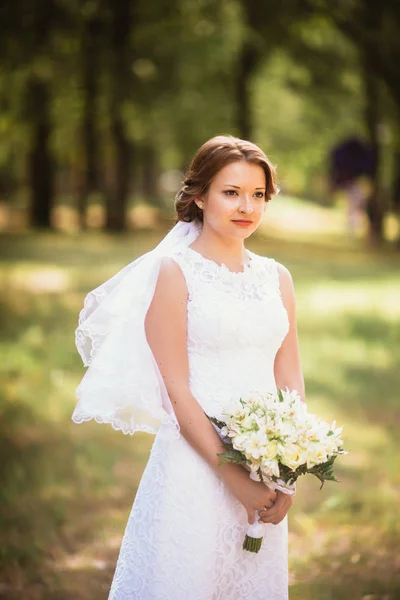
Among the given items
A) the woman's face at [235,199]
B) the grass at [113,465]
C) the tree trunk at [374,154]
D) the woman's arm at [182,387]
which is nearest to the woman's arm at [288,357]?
the woman's face at [235,199]

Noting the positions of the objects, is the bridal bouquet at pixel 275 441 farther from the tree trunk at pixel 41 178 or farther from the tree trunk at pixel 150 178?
the tree trunk at pixel 150 178

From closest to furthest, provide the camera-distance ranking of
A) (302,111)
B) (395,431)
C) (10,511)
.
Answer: (10,511), (395,431), (302,111)

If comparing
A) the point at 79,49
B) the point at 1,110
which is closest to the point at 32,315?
the point at 1,110

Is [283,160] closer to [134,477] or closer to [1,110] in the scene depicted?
[1,110]

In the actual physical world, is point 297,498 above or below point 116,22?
below

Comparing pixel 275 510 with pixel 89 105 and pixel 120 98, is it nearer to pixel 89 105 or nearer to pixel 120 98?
pixel 120 98

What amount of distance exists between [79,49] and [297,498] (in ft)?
74.3

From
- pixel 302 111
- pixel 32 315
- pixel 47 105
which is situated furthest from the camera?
pixel 302 111

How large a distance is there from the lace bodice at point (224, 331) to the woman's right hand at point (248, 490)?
23 cm

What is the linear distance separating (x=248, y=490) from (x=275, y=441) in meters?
0.25

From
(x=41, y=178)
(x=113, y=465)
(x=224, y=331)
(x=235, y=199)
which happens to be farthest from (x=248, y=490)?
(x=41, y=178)

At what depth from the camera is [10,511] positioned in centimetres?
604

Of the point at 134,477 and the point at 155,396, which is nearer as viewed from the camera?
the point at 155,396

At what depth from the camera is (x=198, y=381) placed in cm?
327
